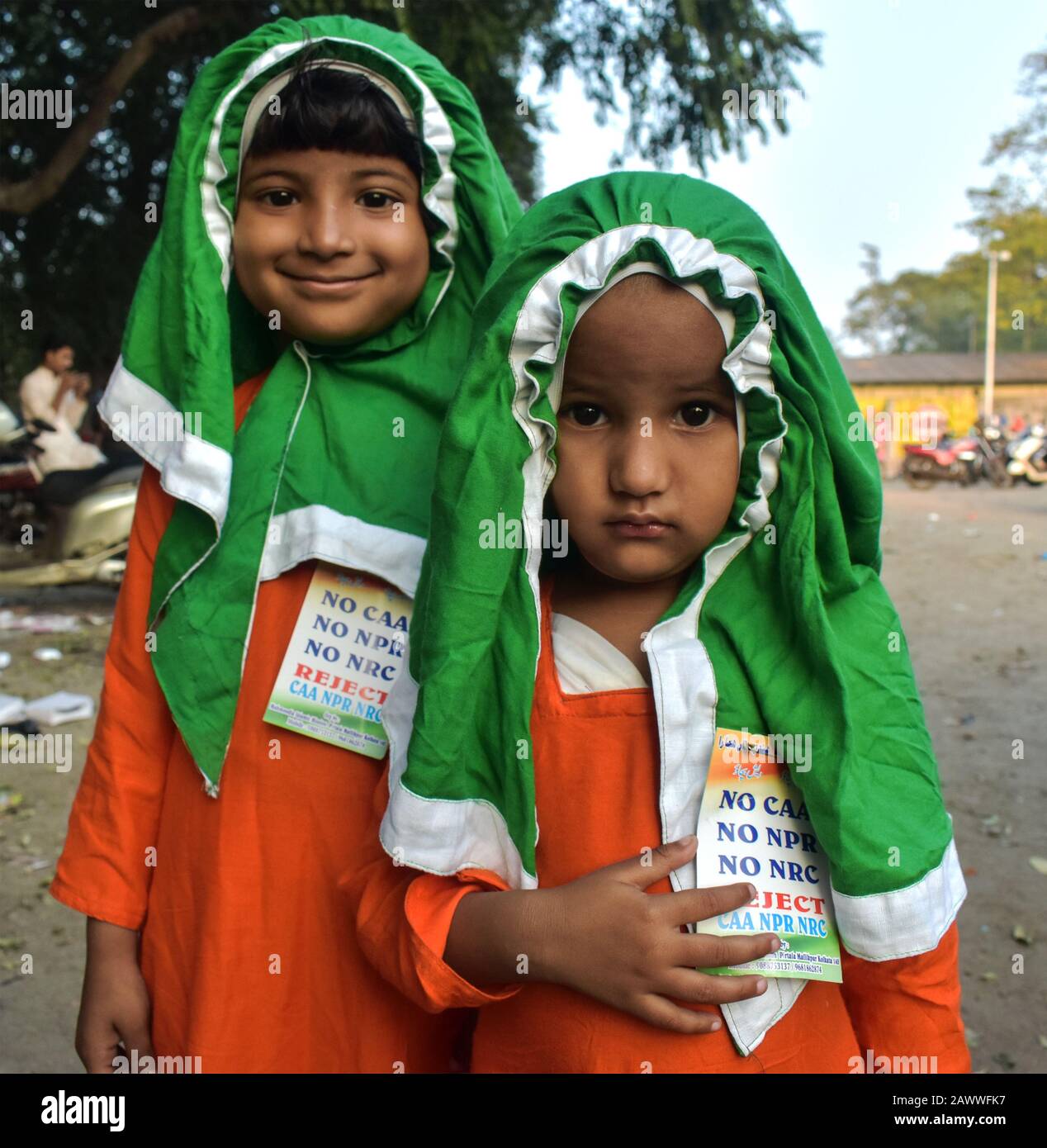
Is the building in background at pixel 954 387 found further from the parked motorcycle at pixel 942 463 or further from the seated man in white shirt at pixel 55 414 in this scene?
the seated man in white shirt at pixel 55 414

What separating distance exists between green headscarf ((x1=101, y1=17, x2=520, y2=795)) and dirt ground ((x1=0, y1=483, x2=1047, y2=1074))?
5.78 ft

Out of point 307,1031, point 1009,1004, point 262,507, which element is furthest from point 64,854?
point 1009,1004

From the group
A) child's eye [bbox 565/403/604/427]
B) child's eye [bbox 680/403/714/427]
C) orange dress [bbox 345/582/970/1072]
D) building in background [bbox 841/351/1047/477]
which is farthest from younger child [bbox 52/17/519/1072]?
building in background [bbox 841/351/1047/477]

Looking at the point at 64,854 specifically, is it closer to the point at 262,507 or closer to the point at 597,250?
the point at 262,507

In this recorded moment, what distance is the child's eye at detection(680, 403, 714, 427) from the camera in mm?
1228

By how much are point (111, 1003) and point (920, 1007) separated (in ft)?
3.77

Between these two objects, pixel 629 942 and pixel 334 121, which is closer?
pixel 629 942

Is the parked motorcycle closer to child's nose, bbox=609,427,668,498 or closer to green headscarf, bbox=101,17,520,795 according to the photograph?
green headscarf, bbox=101,17,520,795

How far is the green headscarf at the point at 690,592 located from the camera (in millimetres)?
1192

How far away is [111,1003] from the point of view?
1.56 metres

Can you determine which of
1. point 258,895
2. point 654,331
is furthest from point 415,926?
point 654,331

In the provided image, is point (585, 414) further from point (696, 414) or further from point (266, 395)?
point (266, 395)

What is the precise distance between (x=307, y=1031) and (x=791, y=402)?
113 cm

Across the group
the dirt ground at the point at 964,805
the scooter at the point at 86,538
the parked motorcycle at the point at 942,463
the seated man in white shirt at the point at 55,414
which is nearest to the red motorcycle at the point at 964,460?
the parked motorcycle at the point at 942,463
